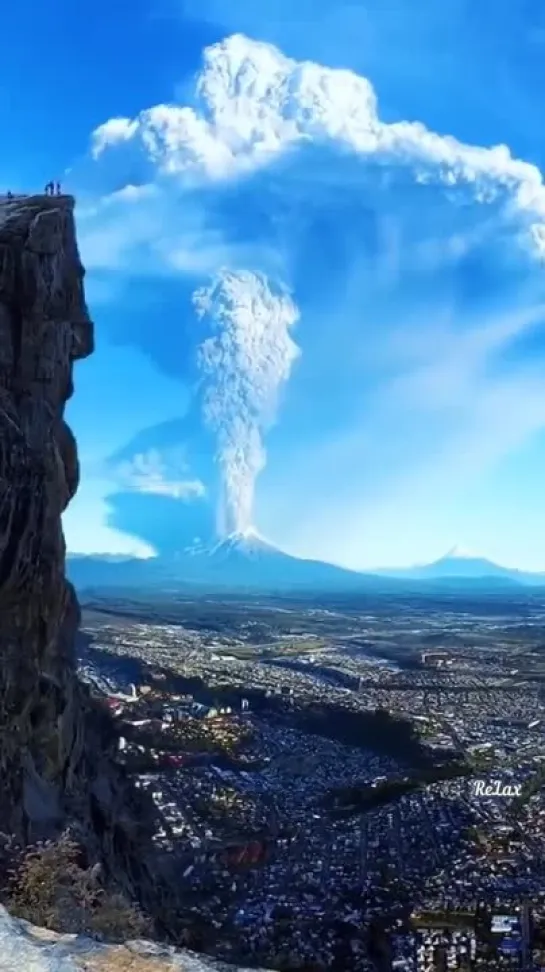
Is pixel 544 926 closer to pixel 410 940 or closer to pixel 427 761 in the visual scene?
pixel 410 940

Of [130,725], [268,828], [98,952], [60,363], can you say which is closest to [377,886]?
[268,828]

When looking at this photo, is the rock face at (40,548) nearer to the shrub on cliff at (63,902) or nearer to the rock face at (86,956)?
the shrub on cliff at (63,902)

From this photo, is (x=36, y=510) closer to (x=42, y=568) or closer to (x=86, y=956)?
(x=42, y=568)

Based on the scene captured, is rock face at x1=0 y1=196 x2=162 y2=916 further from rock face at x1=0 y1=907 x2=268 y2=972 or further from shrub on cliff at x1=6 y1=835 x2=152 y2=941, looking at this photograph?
rock face at x1=0 y1=907 x2=268 y2=972

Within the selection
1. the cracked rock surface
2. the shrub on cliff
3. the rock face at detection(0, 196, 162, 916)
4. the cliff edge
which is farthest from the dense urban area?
the shrub on cliff

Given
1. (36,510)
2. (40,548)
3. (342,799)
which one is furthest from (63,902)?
(342,799)

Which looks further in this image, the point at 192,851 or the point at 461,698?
the point at 461,698
